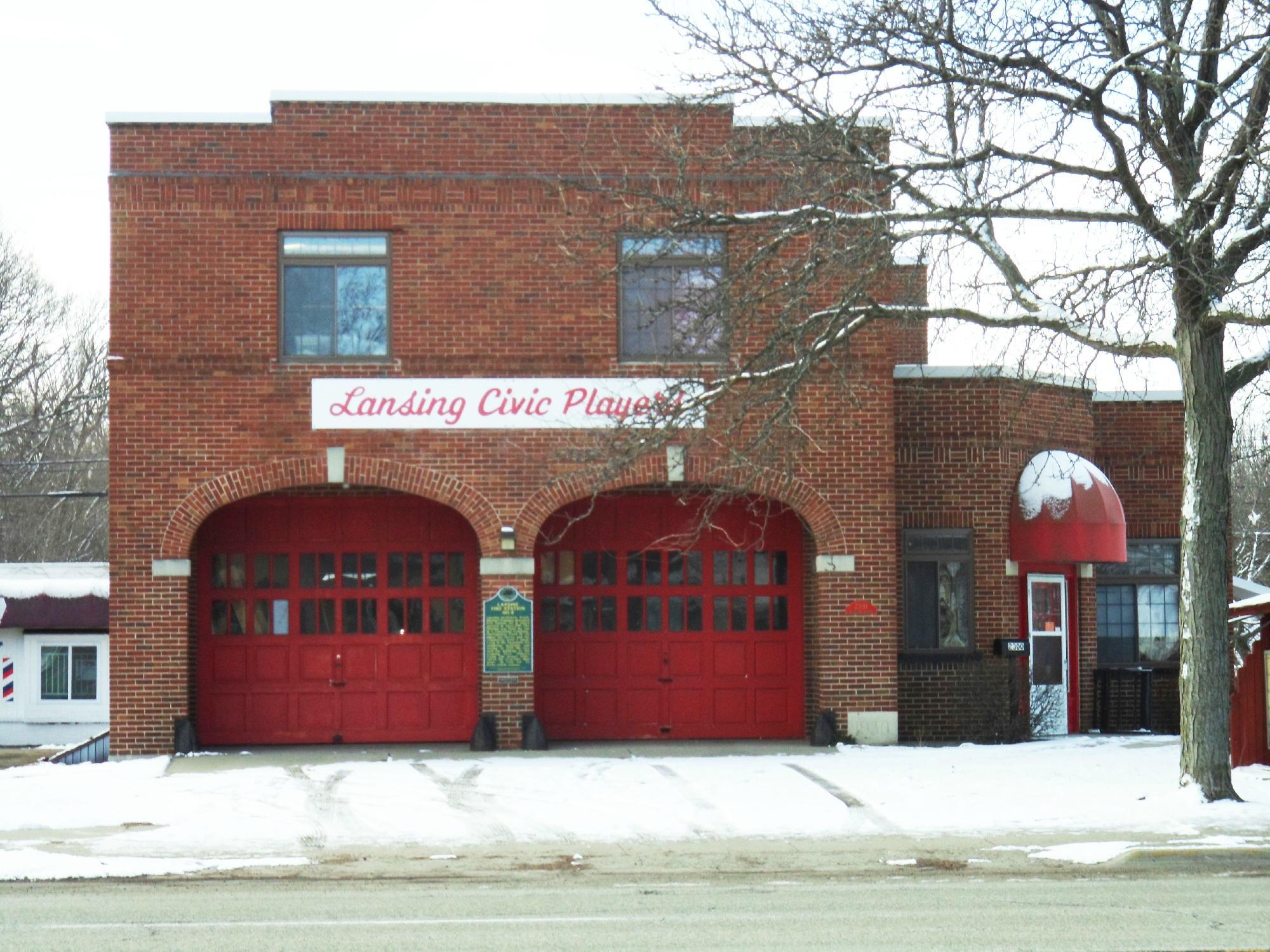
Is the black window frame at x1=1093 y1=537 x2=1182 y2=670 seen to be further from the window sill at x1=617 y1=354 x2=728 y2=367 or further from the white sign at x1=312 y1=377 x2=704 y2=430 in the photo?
the white sign at x1=312 y1=377 x2=704 y2=430

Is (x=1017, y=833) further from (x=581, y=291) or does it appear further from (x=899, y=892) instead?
(x=581, y=291)

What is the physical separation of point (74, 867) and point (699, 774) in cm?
722

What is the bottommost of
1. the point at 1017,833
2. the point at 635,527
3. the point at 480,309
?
the point at 1017,833

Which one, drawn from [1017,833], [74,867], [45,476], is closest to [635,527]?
[1017,833]

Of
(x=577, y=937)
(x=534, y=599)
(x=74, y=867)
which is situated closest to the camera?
(x=577, y=937)

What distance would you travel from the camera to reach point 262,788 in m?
16.5

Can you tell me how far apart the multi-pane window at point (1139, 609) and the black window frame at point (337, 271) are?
10.3 m

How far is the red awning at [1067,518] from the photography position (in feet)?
68.1

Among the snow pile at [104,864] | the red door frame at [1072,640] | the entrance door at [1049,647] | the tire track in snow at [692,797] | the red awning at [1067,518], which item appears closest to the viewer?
the snow pile at [104,864]

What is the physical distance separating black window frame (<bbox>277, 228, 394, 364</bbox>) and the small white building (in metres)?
12.6

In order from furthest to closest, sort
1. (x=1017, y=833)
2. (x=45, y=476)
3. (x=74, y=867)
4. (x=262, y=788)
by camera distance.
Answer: (x=45, y=476)
(x=262, y=788)
(x=1017, y=833)
(x=74, y=867)

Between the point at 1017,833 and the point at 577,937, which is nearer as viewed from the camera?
the point at 577,937

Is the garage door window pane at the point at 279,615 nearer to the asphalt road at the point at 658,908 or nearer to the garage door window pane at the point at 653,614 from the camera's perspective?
the garage door window pane at the point at 653,614

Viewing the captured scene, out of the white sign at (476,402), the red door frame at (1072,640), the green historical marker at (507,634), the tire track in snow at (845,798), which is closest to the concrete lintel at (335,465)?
the white sign at (476,402)
